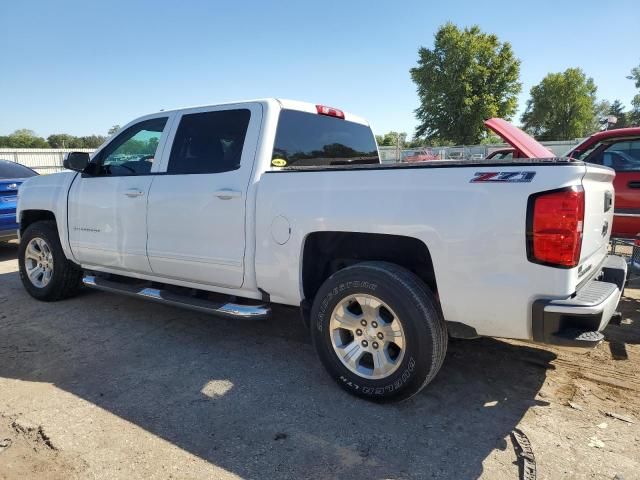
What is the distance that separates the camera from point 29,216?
219 inches

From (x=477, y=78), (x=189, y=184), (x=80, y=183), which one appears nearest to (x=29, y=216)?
(x=80, y=183)

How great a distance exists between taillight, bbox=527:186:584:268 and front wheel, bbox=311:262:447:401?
0.71 meters

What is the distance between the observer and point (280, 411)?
3.04 meters

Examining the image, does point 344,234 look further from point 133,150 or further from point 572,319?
point 133,150

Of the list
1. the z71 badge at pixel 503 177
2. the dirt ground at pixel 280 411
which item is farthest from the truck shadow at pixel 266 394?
the z71 badge at pixel 503 177

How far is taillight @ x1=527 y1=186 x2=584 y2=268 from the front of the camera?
2416mm

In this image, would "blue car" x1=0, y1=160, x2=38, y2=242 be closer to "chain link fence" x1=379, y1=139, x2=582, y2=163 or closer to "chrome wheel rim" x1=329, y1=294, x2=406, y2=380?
"chrome wheel rim" x1=329, y1=294, x2=406, y2=380

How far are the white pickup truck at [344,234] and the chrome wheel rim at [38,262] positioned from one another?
56cm

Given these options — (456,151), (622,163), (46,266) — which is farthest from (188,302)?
(456,151)

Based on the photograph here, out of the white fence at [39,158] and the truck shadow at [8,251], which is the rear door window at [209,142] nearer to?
the truck shadow at [8,251]

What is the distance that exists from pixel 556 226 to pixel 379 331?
121cm

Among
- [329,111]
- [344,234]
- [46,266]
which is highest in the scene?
[329,111]

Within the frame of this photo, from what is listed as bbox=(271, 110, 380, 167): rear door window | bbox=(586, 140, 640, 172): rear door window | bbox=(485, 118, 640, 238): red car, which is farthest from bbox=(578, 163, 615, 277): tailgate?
bbox=(586, 140, 640, 172): rear door window

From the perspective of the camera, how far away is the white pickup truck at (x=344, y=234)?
2.53 m
